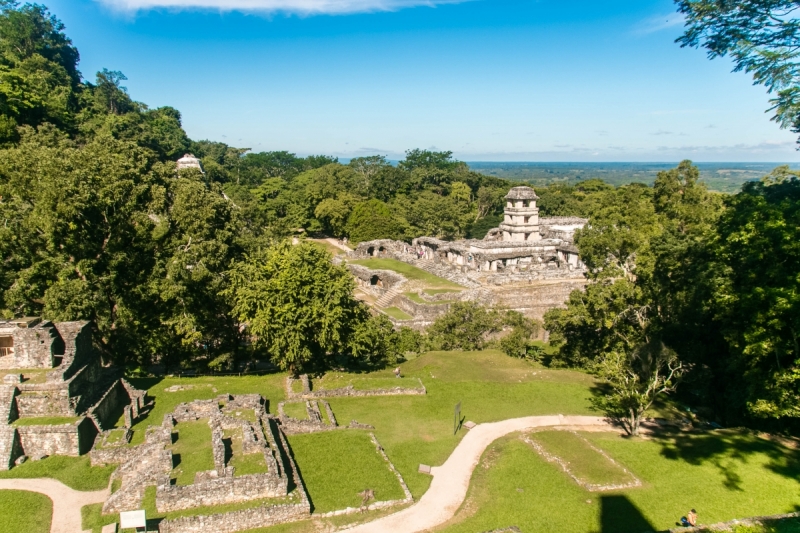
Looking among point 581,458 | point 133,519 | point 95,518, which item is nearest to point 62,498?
point 95,518

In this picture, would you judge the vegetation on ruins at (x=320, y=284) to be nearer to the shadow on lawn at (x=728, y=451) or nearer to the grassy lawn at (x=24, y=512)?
the shadow on lawn at (x=728, y=451)

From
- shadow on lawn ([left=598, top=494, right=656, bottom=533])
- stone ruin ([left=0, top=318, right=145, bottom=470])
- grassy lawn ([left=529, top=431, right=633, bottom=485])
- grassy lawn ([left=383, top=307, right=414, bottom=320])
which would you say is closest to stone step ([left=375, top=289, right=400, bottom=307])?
grassy lawn ([left=383, top=307, right=414, bottom=320])

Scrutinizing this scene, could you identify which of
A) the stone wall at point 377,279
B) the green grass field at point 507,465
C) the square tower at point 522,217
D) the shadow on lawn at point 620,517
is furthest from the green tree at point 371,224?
the shadow on lawn at point 620,517

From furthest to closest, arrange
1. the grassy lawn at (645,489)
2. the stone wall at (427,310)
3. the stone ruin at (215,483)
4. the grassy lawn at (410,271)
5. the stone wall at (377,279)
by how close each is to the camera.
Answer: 1. the stone wall at (377,279)
2. the grassy lawn at (410,271)
3. the stone wall at (427,310)
4. the grassy lawn at (645,489)
5. the stone ruin at (215,483)

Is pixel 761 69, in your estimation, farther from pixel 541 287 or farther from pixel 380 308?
pixel 380 308

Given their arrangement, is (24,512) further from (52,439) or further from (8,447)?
(8,447)

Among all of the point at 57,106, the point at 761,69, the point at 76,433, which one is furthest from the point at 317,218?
the point at 761,69

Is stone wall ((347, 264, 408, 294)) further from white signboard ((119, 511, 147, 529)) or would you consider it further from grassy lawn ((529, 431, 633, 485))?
white signboard ((119, 511, 147, 529))
